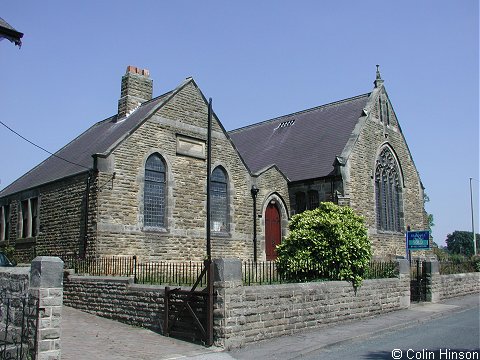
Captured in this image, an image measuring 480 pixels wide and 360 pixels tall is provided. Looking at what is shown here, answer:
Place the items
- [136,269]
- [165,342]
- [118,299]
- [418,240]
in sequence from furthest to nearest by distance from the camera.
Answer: [418,240]
[136,269]
[118,299]
[165,342]

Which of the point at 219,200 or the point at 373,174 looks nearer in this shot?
the point at 219,200

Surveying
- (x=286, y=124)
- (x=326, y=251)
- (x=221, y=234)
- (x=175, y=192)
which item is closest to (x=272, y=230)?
(x=221, y=234)

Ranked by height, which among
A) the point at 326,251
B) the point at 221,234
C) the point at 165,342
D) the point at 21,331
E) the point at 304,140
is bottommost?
the point at 165,342

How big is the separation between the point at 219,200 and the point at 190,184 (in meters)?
1.70

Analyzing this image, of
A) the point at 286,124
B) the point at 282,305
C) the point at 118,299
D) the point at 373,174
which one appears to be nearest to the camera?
the point at 282,305

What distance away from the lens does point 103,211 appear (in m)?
17.8

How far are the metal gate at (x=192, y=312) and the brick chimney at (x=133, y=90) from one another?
42.3 feet

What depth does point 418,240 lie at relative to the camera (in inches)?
773

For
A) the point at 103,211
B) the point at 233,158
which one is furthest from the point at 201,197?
the point at 103,211

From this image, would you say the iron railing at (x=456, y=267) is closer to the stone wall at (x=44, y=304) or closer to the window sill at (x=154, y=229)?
the window sill at (x=154, y=229)

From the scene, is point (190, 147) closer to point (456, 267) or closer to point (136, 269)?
point (136, 269)

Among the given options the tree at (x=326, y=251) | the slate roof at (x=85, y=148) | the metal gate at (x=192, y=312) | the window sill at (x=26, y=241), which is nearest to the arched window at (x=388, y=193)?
the tree at (x=326, y=251)

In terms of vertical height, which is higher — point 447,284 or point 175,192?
point 175,192

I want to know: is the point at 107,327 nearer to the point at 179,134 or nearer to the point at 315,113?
the point at 179,134
